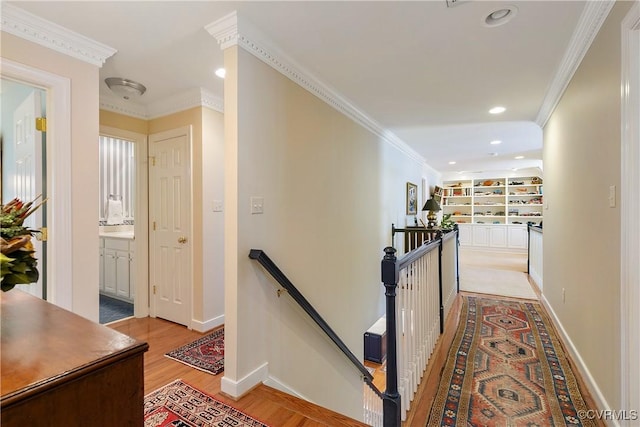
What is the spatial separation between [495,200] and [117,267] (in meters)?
10.5

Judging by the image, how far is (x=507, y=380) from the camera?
2.32 meters

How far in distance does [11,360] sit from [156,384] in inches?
63.7

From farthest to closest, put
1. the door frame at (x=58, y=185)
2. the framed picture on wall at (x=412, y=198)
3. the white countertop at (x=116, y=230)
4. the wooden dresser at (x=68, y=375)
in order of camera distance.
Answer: the framed picture on wall at (x=412, y=198) < the white countertop at (x=116, y=230) < the door frame at (x=58, y=185) < the wooden dresser at (x=68, y=375)

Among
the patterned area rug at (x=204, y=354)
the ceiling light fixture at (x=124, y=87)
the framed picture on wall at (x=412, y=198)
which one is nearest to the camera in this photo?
the patterned area rug at (x=204, y=354)

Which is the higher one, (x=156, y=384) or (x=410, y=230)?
(x=410, y=230)

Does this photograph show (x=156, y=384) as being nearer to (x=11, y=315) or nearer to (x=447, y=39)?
(x=11, y=315)

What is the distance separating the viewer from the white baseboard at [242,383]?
71.6 inches

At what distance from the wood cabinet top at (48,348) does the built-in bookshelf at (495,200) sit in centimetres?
1096

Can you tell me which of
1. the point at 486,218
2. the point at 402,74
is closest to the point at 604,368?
the point at 402,74

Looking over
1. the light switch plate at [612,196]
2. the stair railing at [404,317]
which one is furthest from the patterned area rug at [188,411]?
the light switch plate at [612,196]

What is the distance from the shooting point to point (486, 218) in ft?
32.5

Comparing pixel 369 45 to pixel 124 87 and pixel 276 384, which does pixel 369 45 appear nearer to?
pixel 124 87

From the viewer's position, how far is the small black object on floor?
3371 millimetres

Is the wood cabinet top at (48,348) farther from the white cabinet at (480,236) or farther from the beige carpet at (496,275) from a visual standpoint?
the white cabinet at (480,236)
